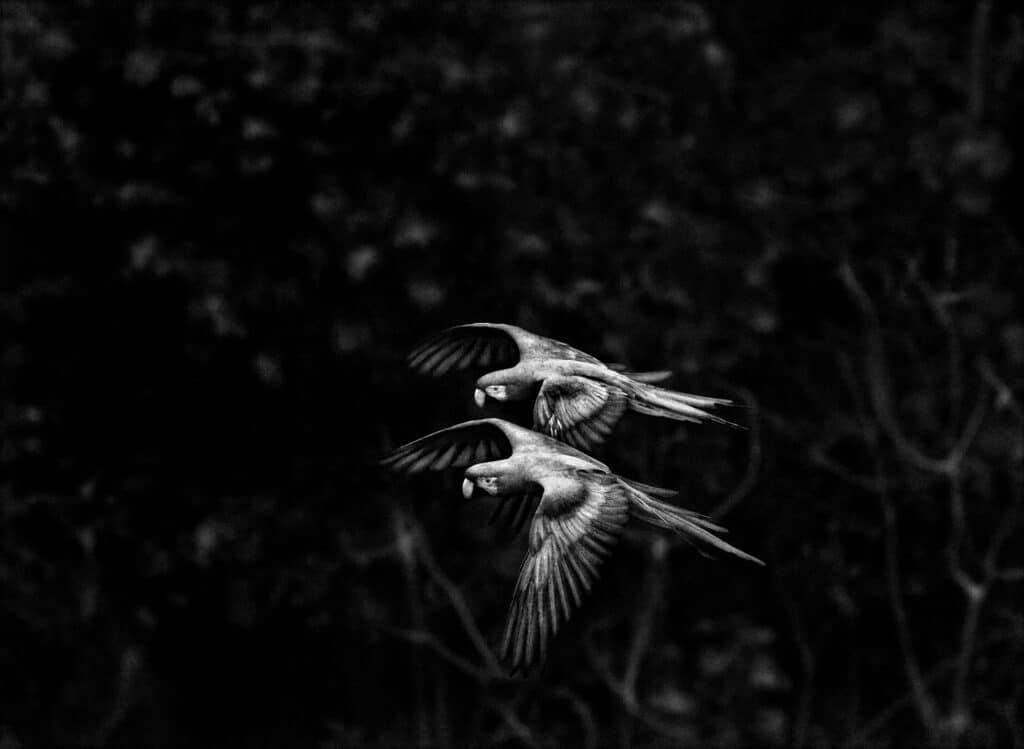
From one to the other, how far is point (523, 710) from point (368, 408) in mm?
1398

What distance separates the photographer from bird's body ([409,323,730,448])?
203 centimetres

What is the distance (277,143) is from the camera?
17.7 ft

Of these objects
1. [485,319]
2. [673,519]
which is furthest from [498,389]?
[485,319]

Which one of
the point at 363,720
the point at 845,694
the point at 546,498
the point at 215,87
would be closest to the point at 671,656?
the point at 845,694

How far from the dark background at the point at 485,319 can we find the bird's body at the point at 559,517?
345 centimetres

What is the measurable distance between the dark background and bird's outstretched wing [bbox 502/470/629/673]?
3496 millimetres

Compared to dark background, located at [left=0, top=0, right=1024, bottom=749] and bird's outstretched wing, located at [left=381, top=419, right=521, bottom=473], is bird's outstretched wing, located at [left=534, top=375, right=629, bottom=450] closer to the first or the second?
bird's outstretched wing, located at [left=381, top=419, right=521, bottom=473]

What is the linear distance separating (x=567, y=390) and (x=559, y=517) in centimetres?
27

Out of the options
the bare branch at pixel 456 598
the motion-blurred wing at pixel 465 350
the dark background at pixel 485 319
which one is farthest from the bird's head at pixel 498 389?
the bare branch at pixel 456 598

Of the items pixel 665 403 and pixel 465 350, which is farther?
pixel 465 350

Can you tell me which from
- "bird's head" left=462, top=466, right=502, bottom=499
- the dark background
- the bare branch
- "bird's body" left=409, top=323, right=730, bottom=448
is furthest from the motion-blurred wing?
the bare branch

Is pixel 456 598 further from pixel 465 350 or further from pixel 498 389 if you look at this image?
pixel 498 389

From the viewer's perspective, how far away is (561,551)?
6.09 feet

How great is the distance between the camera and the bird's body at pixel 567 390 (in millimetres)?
2025
